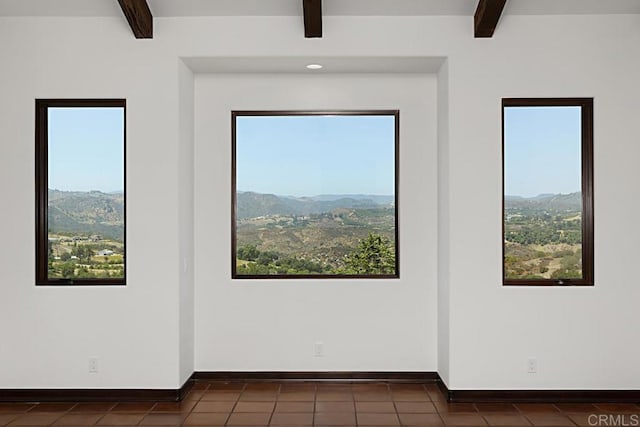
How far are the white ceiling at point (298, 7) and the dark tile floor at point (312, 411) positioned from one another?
114 inches

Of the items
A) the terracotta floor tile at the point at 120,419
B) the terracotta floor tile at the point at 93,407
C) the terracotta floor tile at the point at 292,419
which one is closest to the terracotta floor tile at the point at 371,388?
the terracotta floor tile at the point at 292,419

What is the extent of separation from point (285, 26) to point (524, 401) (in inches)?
131

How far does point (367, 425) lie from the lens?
14.0 feet

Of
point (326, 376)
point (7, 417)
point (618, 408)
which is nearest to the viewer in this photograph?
point (7, 417)

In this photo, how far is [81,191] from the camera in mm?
4984

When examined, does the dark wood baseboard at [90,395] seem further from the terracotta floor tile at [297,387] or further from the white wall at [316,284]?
the terracotta floor tile at [297,387]

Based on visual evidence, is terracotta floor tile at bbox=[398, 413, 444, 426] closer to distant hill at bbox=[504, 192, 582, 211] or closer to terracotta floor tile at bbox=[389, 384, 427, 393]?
terracotta floor tile at bbox=[389, 384, 427, 393]

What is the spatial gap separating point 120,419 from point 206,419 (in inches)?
23.4

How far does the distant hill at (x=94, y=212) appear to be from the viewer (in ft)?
16.3

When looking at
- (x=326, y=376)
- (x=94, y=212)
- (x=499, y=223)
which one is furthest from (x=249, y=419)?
(x=499, y=223)

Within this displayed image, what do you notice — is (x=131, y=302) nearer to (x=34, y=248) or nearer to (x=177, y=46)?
(x=34, y=248)

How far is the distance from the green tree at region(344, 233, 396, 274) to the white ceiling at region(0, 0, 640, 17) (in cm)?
187

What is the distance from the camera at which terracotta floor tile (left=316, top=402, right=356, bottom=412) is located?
4.58 m

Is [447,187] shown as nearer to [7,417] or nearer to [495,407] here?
[495,407]
